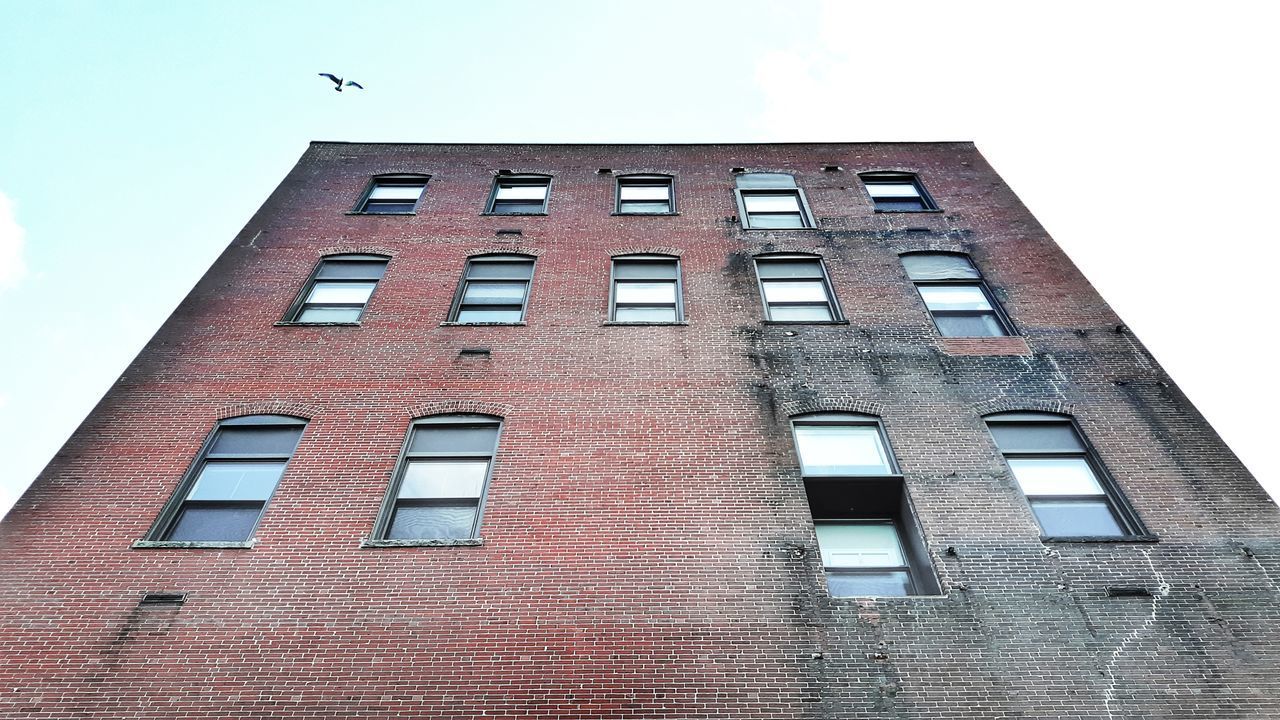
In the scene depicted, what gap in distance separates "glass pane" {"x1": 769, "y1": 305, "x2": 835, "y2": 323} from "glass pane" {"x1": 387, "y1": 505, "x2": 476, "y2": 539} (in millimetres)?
5990

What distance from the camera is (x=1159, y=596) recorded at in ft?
25.9

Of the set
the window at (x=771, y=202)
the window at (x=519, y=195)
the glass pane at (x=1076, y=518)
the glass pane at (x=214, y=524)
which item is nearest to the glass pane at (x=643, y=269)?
the window at (x=771, y=202)

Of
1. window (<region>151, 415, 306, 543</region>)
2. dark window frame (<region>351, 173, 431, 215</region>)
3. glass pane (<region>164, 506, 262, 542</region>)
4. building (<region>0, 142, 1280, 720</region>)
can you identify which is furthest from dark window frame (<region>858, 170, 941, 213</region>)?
glass pane (<region>164, 506, 262, 542</region>)

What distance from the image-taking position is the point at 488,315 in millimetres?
12289

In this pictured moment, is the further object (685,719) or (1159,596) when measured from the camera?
(1159,596)

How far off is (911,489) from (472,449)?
564 cm

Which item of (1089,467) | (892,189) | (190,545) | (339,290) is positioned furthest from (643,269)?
(190,545)

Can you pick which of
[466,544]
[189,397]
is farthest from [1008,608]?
[189,397]

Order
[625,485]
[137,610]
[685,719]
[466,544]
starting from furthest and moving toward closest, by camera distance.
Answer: [625,485] < [466,544] < [137,610] < [685,719]

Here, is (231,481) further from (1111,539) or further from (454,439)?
(1111,539)

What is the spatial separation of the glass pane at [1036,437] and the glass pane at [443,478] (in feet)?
22.6

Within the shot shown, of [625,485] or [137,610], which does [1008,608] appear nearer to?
[625,485]

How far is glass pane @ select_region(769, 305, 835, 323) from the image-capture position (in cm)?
1217

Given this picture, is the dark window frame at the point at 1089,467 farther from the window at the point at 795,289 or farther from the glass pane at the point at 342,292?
the glass pane at the point at 342,292
